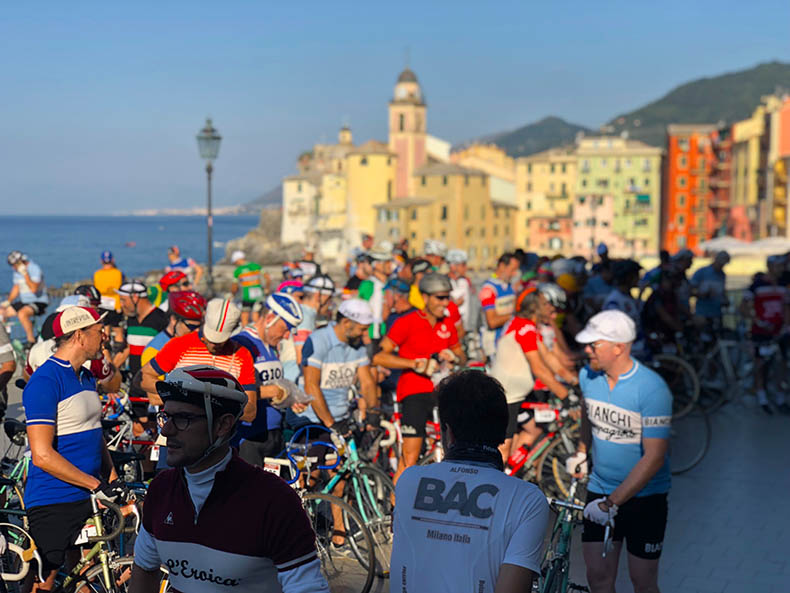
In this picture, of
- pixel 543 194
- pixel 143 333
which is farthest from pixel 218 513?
pixel 543 194

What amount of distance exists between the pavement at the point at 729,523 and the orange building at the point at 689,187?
102270 mm

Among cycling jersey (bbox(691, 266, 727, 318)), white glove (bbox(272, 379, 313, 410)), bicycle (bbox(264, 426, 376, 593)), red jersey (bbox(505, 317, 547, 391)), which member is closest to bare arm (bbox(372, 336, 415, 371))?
red jersey (bbox(505, 317, 547, 391))

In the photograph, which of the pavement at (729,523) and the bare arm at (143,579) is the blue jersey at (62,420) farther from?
the pavement at (729,523)

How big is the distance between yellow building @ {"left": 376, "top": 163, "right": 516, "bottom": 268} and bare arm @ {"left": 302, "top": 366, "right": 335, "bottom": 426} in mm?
103436

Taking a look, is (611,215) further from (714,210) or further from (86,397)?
(86,397)

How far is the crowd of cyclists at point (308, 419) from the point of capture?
2.96m

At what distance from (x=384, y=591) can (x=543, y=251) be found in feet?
373

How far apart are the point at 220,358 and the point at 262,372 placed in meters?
0.98

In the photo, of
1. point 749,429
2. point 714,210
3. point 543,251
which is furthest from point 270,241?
point 749,429

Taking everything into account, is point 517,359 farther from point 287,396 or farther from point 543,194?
point 543,194

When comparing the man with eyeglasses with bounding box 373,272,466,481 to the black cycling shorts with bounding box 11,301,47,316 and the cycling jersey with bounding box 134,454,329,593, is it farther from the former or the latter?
the black cycling shorts with bounding box 11,301,47,316

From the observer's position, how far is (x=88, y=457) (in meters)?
5.00

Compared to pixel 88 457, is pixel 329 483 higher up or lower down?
lower down

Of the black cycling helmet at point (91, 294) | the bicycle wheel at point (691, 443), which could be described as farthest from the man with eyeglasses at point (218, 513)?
the bicycle wheel at point (691, 443)
